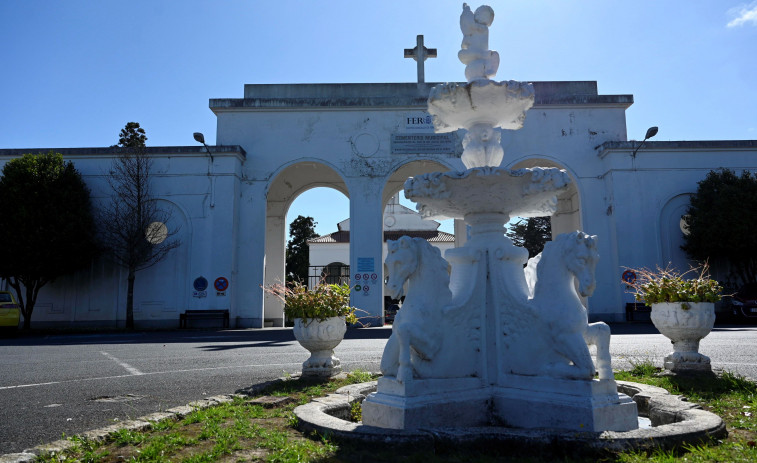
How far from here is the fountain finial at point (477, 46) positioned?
4.82 m

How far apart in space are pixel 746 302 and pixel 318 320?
1729cm

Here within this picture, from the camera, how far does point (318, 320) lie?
20.1 feet

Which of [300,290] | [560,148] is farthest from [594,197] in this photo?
[300,290]

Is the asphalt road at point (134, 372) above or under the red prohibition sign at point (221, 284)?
under

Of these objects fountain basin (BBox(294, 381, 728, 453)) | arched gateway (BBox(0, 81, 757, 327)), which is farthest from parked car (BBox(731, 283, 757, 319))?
fountain basin (BBox(294, 381, 728, 453))

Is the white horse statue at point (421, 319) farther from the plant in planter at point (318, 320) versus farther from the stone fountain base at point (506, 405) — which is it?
the plant in planter at point (318, 320)

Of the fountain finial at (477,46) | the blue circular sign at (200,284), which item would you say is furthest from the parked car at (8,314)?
the fountain finial at (477,46)

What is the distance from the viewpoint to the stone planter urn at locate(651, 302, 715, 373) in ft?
19.2

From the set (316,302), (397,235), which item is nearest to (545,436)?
(316,302)

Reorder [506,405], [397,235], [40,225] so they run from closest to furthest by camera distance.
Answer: [506,405] → [40,225] → [397,235]

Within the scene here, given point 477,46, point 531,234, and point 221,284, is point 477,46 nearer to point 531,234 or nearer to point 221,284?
point 221,284

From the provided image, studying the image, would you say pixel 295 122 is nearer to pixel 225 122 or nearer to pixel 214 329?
pixel 225 122

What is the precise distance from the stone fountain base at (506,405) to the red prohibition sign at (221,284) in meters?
16.3

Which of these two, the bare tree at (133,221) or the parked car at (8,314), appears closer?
the parked car at (8,314)
